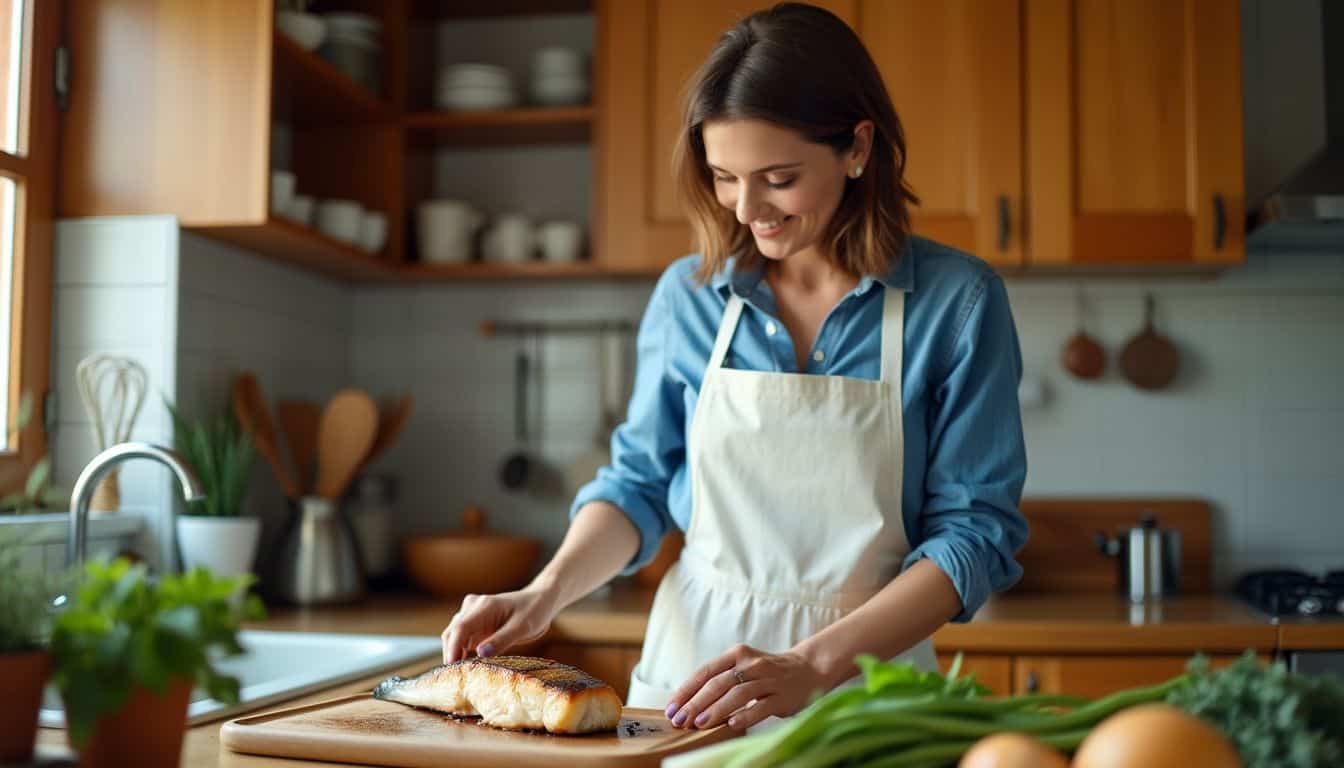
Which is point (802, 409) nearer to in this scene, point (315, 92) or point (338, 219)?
point (338, 219)

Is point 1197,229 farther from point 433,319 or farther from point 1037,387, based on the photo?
point 433,319

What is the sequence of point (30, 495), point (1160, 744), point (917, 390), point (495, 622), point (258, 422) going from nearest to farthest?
point (1160, 744) < point (495, 622) < point (917, 390) < point (30, 495) < point (258, 422)

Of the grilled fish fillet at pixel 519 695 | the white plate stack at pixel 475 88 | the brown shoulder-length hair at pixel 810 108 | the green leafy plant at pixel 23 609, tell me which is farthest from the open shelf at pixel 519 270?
the green leafy plant at pixel 23 609

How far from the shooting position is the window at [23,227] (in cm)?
220

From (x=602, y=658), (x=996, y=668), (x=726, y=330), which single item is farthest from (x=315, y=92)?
(x=996, y=668)

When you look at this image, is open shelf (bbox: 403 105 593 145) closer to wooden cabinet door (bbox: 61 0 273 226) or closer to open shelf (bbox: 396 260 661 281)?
open shelf (bbox: 396 260 661 281)

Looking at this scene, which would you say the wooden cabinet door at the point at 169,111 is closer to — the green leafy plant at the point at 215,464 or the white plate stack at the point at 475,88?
the green leafy plant at the point at 215,464

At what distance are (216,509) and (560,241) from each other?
3.06 ft

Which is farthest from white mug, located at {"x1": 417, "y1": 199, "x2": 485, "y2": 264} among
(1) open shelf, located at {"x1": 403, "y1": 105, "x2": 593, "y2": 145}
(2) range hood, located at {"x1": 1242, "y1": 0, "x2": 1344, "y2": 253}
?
(2) range hood, located at {"x1": 1242, "y1": 0, "x2": 1344, "y2": 253}

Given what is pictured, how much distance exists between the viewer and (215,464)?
2271 millimetres

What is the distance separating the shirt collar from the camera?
153 centimetres

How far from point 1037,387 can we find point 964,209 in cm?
49

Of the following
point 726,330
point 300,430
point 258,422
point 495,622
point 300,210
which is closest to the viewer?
point 495,622

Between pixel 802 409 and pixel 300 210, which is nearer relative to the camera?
pixel 802 409
